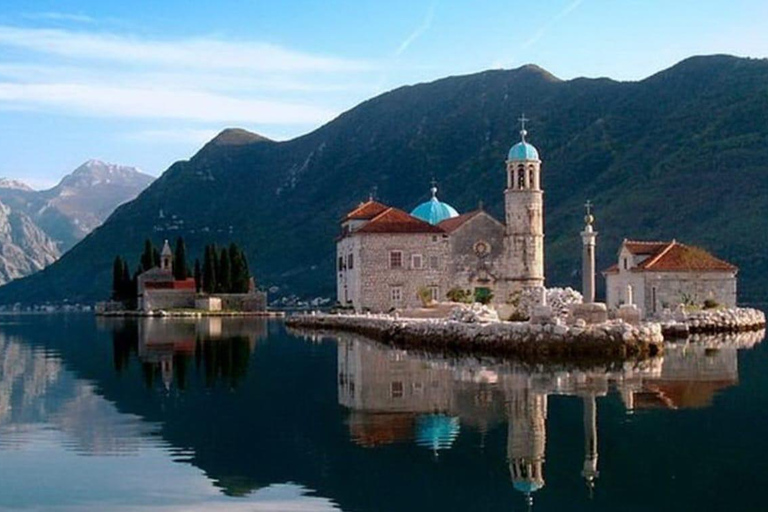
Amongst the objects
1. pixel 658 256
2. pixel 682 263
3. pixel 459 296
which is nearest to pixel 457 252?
pixel 459 296

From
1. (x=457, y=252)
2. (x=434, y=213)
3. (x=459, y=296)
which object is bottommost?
(x=459, y=296)

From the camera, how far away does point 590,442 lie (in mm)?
17562

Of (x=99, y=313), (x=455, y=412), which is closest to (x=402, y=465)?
(x=455, y=412)

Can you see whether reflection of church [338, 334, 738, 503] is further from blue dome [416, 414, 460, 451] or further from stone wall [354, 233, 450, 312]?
stone wall [354, 233, 450, 312]

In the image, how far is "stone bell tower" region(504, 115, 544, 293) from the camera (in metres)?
65.9

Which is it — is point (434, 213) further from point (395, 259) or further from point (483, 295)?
point (483, 295)

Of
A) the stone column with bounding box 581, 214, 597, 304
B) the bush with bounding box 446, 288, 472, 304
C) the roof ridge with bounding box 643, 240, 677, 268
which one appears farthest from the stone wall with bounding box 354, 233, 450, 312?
the stone column with bounding box 581, 214, 597, 304

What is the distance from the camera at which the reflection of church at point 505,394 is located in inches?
693

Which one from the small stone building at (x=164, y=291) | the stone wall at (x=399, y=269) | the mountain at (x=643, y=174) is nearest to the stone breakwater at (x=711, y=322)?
the stone wall at (x=399, y=269)

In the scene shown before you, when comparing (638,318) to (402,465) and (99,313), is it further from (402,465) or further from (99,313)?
(99,313)

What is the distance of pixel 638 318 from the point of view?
146 feet

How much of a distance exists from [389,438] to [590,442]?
9.76 ft

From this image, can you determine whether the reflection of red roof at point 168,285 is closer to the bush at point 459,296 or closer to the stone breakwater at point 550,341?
the bush at point 459,296

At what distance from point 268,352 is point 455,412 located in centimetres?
2053
